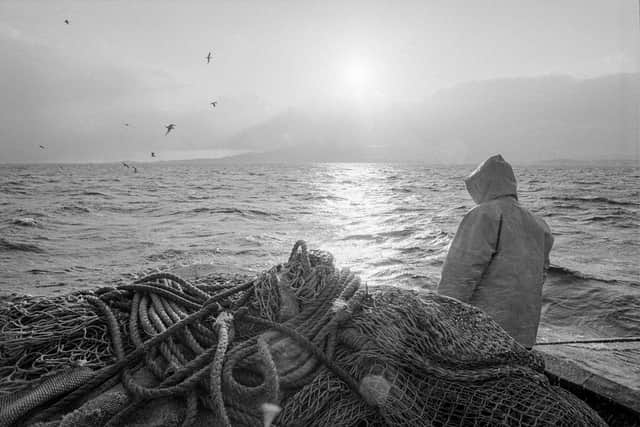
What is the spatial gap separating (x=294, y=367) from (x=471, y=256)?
2.28m

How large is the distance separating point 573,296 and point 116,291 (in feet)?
30.1

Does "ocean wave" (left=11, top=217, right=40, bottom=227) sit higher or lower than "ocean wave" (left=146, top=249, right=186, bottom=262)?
higher

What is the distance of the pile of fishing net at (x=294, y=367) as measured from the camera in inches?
74.3

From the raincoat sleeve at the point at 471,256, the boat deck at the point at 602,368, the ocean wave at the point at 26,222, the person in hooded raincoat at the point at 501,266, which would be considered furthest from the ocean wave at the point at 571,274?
the ocean wave at the point at 26,222

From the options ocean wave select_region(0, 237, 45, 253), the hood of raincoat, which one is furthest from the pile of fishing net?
ocean wave select_region(0, 237, 45, 253)

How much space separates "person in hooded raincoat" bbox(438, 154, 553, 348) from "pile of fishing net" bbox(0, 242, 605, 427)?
153 centimetres

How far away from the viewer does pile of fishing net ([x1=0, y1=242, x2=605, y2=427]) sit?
1.89 metres

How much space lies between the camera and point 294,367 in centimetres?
215

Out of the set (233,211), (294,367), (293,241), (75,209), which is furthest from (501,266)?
(75,209)

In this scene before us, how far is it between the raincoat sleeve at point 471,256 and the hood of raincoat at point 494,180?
0.34 metres

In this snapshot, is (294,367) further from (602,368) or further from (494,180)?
(602,368)

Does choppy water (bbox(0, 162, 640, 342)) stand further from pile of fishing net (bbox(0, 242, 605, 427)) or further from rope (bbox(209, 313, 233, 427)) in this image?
rope (bbox(209, 313, 233, 427))

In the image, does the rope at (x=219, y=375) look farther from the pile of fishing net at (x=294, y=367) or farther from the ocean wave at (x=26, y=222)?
the ocean wave at (x=26, y=222)

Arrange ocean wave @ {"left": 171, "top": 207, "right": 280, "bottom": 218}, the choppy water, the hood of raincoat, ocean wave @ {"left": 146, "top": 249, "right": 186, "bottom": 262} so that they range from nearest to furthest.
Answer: the hood of raincoat, the choppy water, ocean wave @ {"left": 146, "top": 249, "right": 186, "bottom": 262}, ocean wave @ {"left": 171, "top": 207, "right": 280, "bottom": 218}
